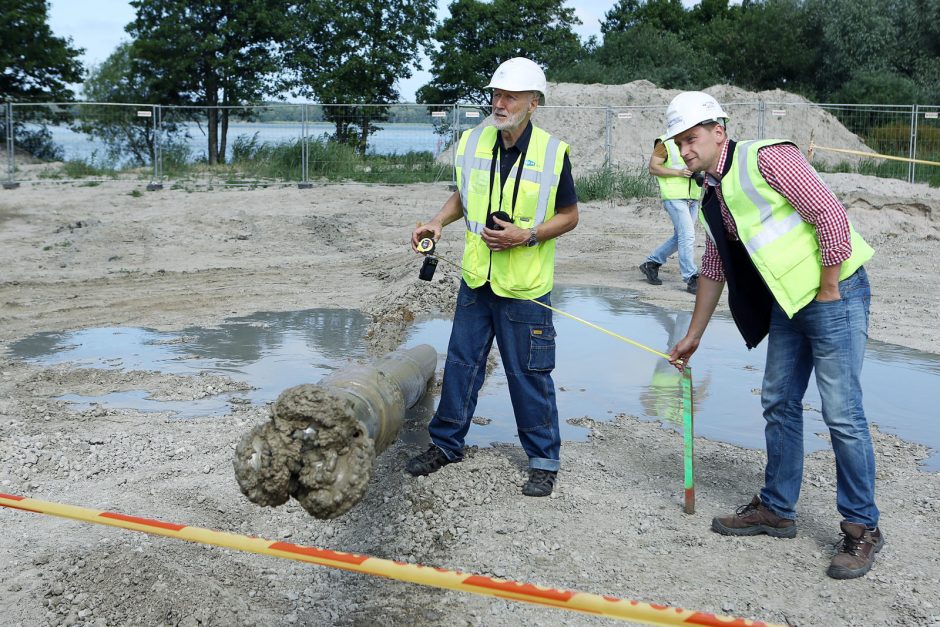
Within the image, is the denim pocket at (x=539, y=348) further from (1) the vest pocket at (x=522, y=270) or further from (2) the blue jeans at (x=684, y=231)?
(2) the blue jeans at (x=684, y=231)

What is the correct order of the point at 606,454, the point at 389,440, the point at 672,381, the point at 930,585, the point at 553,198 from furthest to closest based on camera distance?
the point at 672,381
the point at 606,454
the point at 553,198
the point at 389,440
the point at 930,585

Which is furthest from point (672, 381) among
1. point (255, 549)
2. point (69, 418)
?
point (255, 549)

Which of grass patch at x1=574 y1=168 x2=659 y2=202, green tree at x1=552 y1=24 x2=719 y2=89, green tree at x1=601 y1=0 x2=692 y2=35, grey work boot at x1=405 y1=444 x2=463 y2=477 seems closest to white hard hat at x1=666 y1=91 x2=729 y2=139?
grey work boot at x1=405 y1=444 x2=463 y2=477

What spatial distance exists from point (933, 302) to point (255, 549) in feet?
29.0

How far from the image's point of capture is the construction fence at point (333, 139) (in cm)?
2016

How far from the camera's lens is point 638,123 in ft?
85.7

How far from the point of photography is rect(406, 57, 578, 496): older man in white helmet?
15.2 ft

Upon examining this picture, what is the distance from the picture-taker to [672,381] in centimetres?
681

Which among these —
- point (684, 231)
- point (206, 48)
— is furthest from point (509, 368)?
point (206, 48)

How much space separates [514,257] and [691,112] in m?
1.22

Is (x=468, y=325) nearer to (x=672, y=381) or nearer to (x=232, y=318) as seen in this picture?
(x=672, y=381)

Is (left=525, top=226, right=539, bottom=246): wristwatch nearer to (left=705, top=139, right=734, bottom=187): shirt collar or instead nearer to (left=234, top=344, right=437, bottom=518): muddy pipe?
(left=705, top=139, right=734, bottom=187): shirt collar

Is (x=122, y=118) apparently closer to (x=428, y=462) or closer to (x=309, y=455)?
(x=428, y=462)

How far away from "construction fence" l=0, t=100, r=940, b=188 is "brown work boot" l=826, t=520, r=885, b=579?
→ 1557 cm
